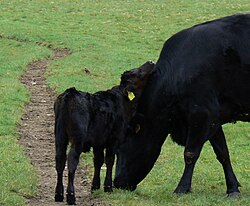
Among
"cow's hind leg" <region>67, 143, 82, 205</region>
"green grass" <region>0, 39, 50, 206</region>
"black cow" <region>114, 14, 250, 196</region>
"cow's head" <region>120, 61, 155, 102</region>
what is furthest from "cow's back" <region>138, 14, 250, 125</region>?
"green grass" <region>0, 39, 50, 206</region>

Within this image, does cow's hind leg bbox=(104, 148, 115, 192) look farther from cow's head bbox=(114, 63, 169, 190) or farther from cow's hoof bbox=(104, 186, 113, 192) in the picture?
cow's head bbox=(114, 63, 169, 190)

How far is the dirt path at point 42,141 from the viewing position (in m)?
10.7

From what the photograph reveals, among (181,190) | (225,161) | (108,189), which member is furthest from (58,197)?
(225,161)

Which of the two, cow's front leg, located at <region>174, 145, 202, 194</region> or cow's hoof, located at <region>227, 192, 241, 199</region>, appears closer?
cow's hoof, located at <region>227, 192, 241, 199</region>

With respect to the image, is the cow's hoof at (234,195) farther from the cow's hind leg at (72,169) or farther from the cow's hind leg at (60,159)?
the cow's hind leg at (60,159)

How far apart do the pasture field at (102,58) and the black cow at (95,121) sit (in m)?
0.72

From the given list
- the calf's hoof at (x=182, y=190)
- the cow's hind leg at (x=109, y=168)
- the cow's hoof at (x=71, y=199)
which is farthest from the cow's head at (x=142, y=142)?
the cow's hoof at (x=71, y=199)

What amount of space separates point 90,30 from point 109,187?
28841 millimetres

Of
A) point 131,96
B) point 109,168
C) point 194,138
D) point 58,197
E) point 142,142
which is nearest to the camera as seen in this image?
point 58,197

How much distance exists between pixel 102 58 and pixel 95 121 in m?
19.7

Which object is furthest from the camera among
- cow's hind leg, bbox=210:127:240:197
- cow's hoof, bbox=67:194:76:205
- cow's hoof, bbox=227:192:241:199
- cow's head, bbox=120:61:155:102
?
cow's head, bbox=120:61:155:102

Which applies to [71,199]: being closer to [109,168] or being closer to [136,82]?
[109,168]

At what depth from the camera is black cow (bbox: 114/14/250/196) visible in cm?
1055

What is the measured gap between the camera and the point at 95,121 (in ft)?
33.9
